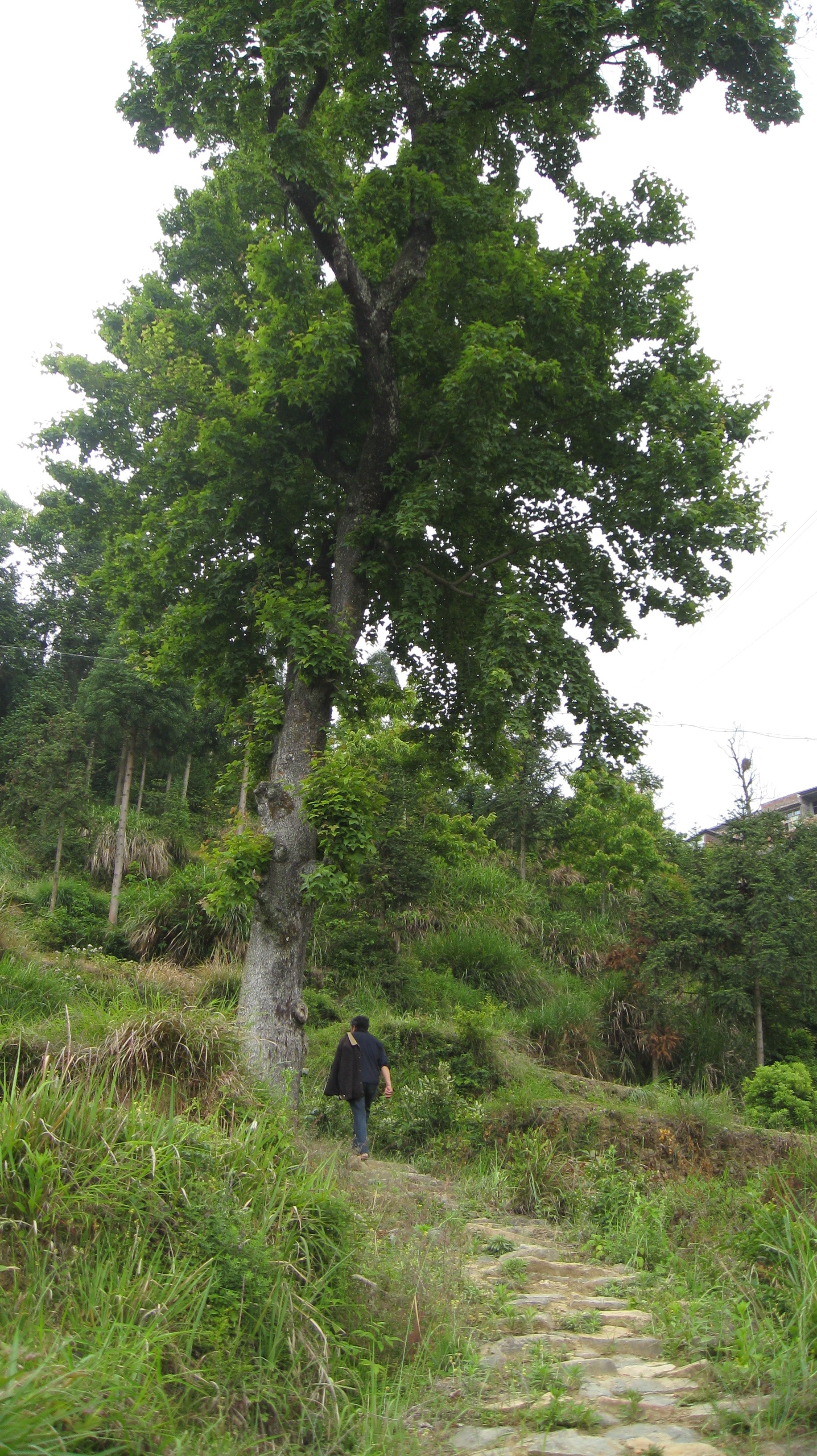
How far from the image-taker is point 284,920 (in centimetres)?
902

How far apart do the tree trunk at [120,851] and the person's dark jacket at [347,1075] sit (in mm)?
11211

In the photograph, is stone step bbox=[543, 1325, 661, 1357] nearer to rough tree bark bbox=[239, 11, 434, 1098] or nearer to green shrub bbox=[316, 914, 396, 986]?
rough tree bark bbox=[239, 11, 434, 1098]

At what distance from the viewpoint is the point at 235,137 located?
10.6m

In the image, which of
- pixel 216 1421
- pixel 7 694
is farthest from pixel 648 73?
pixel 7 694

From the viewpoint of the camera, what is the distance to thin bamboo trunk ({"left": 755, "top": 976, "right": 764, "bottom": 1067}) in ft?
47.9

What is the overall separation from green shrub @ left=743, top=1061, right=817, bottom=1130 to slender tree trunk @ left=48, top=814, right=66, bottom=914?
1211 cm

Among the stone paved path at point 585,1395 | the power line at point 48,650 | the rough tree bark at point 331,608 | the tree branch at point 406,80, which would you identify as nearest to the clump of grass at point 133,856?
the power line at point 48,650

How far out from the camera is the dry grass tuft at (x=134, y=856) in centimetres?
2277

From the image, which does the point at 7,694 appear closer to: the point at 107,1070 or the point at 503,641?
the point at 503,641

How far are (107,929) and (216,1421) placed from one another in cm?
1479

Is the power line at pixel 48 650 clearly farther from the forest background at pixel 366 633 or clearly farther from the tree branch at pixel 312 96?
the tree branch at pixel 312 96

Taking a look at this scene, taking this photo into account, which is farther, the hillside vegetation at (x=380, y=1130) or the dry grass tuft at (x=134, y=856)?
the dry grass tuft at (x=134, y=856)

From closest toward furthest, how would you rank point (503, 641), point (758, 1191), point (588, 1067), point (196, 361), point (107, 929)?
1. point (758, 1191)
2. point (503, 641)
3. point (196, 361)
4. point (588, 1067)
5. point (107, 929)

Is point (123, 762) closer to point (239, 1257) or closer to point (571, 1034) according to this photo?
point (571, 1034)
